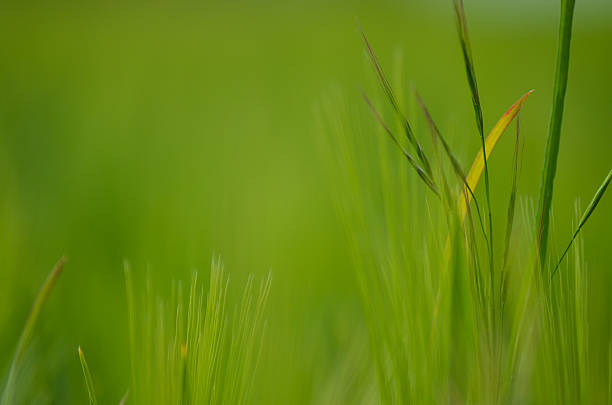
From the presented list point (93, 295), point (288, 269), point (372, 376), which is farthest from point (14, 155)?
point (372, 376)

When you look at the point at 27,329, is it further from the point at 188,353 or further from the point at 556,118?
the point at 556,118

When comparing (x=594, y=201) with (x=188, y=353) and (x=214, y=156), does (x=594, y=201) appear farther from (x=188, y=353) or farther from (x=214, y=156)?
(x=214, y=156)

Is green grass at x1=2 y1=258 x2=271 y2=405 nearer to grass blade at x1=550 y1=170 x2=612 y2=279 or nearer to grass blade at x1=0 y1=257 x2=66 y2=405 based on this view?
grass blade at x1=0 y1=257 x2=66 y2=405

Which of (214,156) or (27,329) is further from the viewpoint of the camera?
(214,156)

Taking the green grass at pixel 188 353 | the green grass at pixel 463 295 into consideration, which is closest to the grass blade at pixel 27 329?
the green grass at pixel 188 353

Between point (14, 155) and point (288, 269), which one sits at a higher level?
point (14, 155)

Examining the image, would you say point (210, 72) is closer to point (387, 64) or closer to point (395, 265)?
point (387, 64)

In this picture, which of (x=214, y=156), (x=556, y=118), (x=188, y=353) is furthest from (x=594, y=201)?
(x=214, y=156)
